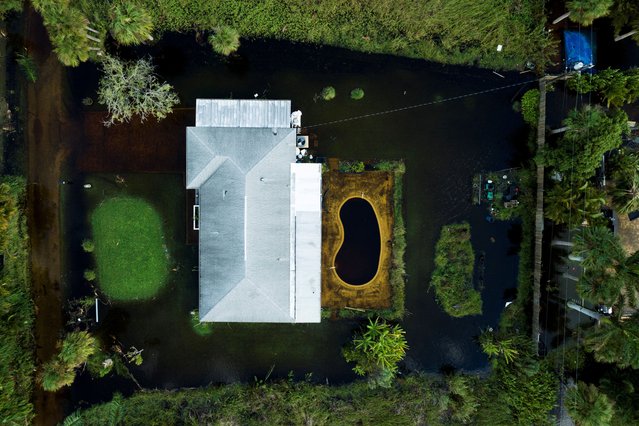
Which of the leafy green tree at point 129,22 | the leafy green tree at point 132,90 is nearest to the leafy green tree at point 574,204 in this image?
the leafy green tree at point 132,90

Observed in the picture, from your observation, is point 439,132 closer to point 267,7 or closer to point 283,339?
point 267,7

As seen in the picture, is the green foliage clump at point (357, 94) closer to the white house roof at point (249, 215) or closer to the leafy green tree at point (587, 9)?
the white house roof at point (249, 215)

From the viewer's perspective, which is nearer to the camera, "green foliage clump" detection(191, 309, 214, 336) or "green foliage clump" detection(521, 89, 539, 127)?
"green foliage clump" detection(521, 89, 539, 127)

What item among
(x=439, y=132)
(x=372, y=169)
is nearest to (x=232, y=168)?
(x=372, y=169)

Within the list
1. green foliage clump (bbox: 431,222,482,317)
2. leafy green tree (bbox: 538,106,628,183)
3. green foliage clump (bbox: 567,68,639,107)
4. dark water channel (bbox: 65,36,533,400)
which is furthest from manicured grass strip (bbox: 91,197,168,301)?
green foliage clump (bbox: 567,68,639,107)

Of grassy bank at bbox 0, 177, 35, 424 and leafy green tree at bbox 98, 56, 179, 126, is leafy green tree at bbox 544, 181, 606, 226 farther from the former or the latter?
grassy bank at bbox 0, 177, 35, 424
